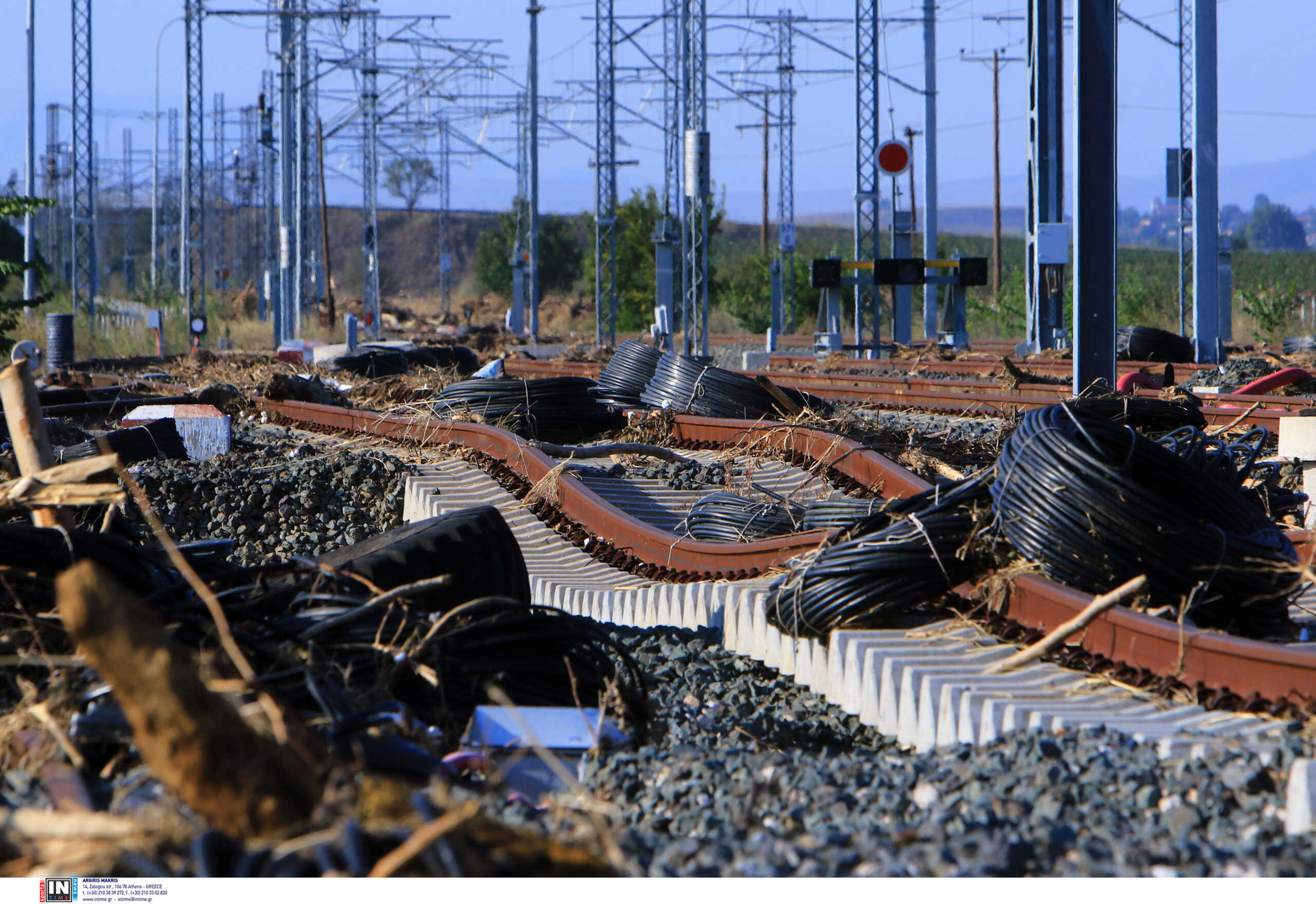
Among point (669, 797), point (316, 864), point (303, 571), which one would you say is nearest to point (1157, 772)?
point (669, 797)

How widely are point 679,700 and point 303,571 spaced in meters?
1.81

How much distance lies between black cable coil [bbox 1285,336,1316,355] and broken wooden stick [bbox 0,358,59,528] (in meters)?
23.7

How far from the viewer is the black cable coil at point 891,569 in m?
5.96

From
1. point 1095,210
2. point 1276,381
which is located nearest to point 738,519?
point 1095,210

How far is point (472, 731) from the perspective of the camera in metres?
4.34

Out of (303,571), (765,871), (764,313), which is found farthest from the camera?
(764,313)

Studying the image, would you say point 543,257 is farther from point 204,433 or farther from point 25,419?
point 25,419

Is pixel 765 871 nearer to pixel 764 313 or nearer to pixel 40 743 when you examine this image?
pixel 40 743

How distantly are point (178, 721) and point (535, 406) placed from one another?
10849 mm

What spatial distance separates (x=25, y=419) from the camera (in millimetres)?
5078

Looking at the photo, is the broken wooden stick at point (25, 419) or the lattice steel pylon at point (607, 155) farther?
the lattice steel pylon at point (607, 155)

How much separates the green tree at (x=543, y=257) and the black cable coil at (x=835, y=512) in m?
74.5

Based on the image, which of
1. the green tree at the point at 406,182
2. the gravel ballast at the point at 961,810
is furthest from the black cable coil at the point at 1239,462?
the green tree at the point at 406,182

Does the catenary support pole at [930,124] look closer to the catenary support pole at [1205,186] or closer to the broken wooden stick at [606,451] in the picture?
the catenary support pole at [1205,186]
